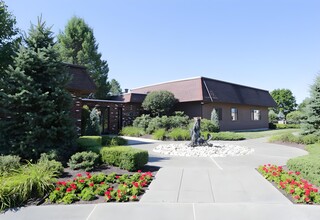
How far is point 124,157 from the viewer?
6.27 m

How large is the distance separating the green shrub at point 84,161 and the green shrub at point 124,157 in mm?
330

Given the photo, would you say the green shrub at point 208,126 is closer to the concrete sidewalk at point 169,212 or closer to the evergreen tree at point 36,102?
the evergreen tree at point 36,102

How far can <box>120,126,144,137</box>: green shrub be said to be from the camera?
60.0 feet

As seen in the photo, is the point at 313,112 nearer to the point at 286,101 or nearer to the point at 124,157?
the point at 124,157

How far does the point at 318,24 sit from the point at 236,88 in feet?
46.4

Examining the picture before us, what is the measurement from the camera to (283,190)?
4.72 m

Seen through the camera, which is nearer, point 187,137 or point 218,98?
point 187,137

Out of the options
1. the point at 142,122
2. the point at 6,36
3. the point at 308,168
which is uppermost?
the point at 6,36

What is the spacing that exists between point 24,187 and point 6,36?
8.85 metres

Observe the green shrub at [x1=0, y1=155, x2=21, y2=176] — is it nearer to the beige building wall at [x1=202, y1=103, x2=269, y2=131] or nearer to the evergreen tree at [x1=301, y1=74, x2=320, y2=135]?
the evergreen tree at [x1=301, y1=74, x2=320, y2=135]

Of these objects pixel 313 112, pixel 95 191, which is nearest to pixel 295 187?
pixel 95 191

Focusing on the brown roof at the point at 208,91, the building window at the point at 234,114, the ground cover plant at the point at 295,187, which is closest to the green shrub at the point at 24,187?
the ground cover plant at the point at 295,187

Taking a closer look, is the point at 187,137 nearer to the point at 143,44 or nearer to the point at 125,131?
the point at 125,131

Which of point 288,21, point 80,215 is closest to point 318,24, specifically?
point 288,21
